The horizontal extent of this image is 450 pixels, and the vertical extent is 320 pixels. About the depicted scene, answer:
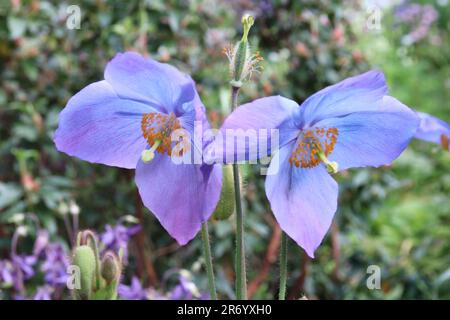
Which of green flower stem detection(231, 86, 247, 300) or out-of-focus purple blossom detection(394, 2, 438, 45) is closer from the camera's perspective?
green flower stem detection(231, 86, 247, 300)

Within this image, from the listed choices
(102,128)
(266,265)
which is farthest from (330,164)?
(266,265)

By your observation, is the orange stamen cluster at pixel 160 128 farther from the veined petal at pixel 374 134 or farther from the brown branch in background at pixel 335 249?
the brown branch in background at pixel 335 249

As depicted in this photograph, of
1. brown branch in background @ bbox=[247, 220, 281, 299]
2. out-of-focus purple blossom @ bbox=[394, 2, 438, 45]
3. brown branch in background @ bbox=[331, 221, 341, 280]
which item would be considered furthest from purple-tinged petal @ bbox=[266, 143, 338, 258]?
out-of-focus purple blossom @ bbox=[394, 2, 438, 45]

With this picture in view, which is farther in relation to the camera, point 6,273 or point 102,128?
point 6,273

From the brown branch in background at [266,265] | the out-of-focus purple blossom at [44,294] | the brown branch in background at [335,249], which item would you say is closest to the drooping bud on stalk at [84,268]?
the out-of-focus purple blossom at [44,294]

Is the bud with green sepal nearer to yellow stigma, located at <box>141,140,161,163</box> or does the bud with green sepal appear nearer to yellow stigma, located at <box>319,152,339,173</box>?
yellow stigma, located at <box>141,140,161,163</box>

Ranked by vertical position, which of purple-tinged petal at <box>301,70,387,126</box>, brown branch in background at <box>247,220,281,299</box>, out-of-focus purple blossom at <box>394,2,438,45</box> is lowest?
brown branch in background at <box>247,220,281,299</box>

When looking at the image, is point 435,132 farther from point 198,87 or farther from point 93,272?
point 198,87

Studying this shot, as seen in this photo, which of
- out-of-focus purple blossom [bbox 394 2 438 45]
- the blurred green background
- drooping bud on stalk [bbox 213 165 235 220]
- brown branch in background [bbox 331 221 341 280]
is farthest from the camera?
out-of-focus purple blossom [bbox 394 2 438 45]
